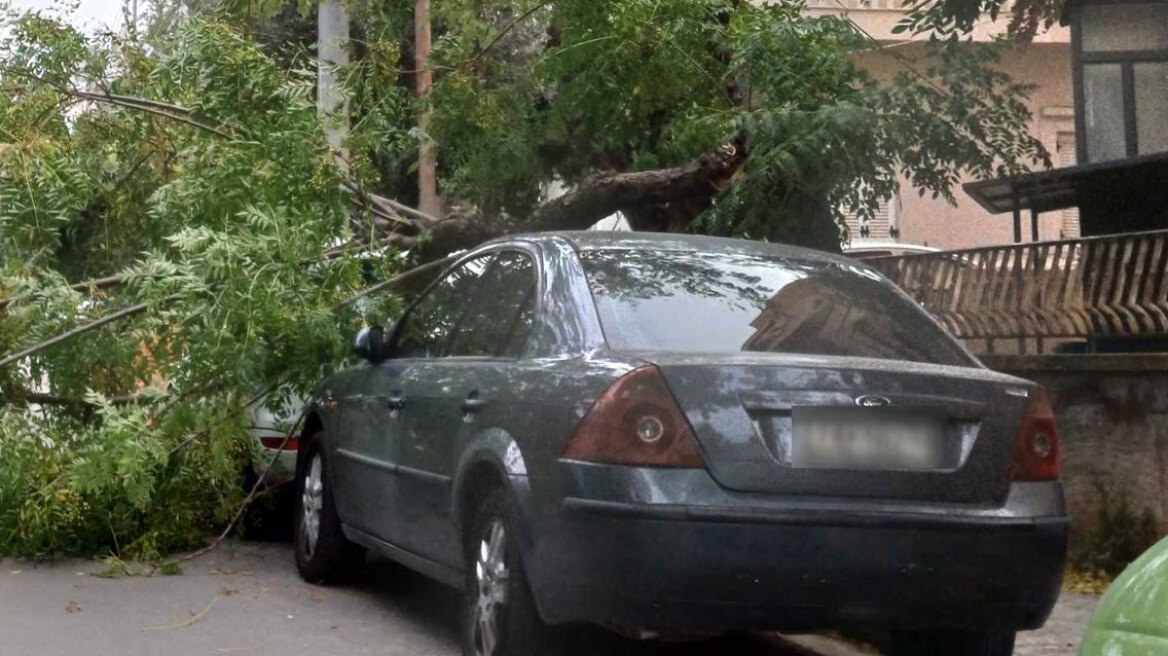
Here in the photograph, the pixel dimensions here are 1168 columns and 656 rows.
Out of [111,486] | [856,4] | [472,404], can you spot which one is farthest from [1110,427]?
[856,4]

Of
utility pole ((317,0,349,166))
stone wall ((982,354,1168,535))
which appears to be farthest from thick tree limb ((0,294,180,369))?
stone wall ((982,354,1168,535))

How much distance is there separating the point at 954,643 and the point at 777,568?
1253mm

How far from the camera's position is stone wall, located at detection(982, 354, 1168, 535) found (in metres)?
8.07

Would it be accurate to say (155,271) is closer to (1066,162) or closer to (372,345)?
(372,345)

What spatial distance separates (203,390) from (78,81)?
2682 mm

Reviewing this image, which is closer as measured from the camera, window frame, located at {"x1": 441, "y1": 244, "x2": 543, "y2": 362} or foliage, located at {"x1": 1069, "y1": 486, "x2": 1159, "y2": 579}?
window frame, located at {"x1": 441, "y1": 244, "x2": 543, "y2": 362}

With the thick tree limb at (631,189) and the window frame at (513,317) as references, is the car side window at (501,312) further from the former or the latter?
the thick tree limb at (631,189)

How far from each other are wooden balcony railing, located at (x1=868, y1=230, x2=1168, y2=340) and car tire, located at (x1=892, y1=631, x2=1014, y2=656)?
10.6 feet

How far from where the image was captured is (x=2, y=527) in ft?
29.4

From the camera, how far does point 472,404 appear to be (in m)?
6.00

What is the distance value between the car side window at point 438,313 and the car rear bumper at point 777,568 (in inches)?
76.3

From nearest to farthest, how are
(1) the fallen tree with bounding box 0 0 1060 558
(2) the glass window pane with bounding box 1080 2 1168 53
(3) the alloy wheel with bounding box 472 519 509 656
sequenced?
1. (3) the alloy wheel with bounding box 472 519 509 656
2. (1) the fallen tree with bounding box 0 0 1060 558
3. (2) the glass window pane with bounding box 1080 2 1168 53

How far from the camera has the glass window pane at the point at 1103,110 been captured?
612 inches

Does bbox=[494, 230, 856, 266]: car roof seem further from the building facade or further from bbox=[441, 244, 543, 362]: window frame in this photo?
the building facade
